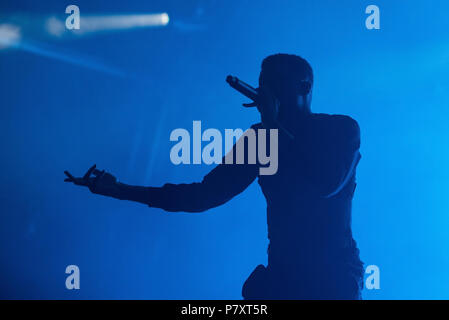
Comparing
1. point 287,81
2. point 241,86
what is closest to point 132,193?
point 241,86

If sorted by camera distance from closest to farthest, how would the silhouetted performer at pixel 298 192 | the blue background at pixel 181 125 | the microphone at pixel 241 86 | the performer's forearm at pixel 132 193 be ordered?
the microphone at pixel 241 86
the silhouetted performer at pixel 298 192
the performer's forearm at pixel 132 193
the blue background at pixel 181 125

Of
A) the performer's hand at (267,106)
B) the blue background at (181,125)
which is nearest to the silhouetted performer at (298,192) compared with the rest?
the performer's hand at (267,106)

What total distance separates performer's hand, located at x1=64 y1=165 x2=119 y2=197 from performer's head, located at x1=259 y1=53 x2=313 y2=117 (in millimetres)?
570

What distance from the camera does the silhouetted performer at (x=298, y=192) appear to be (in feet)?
4.63

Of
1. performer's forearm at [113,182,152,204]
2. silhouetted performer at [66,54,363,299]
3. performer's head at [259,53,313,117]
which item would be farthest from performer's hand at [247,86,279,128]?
performer's forearm at [113,182,152,204]

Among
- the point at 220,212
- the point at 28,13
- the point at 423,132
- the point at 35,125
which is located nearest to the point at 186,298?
the point at 220,212

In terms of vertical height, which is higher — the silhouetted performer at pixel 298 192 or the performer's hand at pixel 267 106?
the performer's hand at pixel 267 106

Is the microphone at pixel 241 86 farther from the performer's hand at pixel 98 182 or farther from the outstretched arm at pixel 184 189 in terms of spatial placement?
the performer's hand at pixel 98 182

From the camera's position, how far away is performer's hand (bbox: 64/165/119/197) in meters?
1.48

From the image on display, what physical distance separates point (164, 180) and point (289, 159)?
783mm

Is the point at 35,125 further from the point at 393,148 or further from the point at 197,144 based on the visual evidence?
the point at 393,148

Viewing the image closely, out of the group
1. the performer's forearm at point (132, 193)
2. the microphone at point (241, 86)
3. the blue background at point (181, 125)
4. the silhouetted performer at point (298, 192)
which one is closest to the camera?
the microphone at point (241, 86)

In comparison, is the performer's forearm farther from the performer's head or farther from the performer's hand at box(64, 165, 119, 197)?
the performer's head

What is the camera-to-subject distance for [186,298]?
6.61 feet
